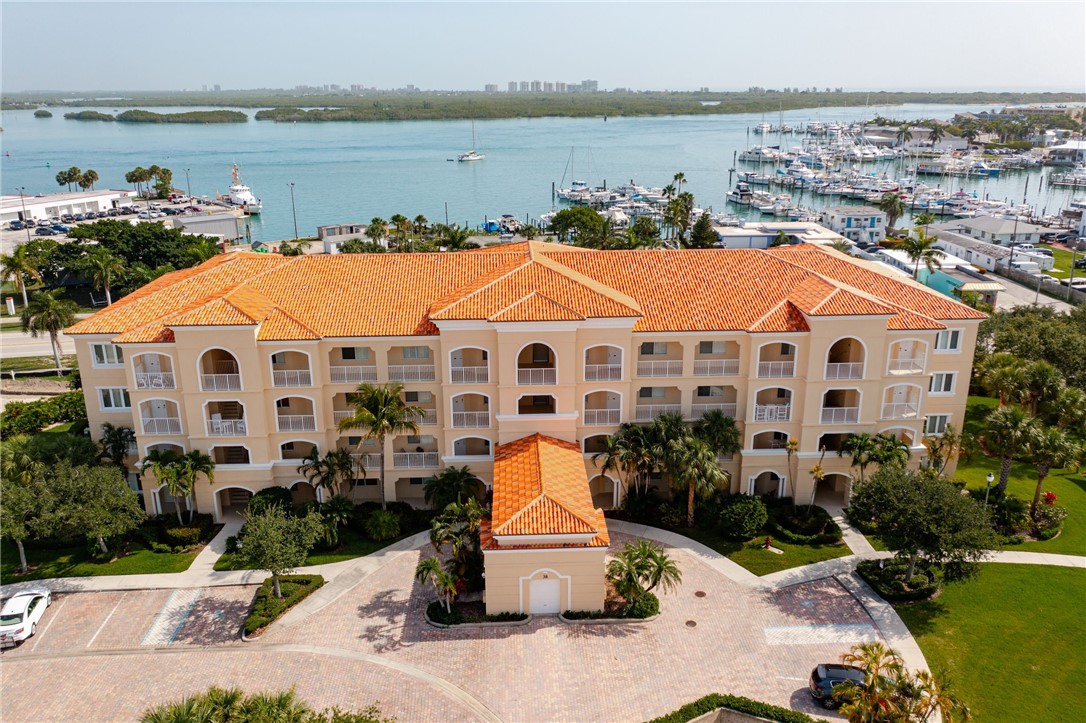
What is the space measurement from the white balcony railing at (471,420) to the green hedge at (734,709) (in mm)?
16401

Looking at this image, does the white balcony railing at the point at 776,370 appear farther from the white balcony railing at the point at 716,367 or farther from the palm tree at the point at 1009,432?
the palm tree at the point at 1009,432

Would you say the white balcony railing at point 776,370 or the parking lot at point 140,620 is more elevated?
the white balcony railing at point 776,370

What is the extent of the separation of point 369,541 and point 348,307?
36.6 ft

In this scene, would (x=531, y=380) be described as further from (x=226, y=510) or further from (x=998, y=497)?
(x=998, y=497)

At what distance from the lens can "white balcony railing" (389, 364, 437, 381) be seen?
38.4m

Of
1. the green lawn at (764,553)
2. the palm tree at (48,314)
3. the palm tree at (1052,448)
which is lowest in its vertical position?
the green lawn at (764,553)

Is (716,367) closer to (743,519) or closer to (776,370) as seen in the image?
(776,370)

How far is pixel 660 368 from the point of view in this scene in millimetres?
38594

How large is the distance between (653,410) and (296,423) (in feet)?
56.6

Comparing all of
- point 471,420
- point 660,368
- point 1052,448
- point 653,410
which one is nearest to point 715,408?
point 653,410

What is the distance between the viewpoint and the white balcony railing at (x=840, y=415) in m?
38.7

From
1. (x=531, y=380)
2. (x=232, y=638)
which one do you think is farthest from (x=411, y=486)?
(x=232, y=638)

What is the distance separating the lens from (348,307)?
38.8 m

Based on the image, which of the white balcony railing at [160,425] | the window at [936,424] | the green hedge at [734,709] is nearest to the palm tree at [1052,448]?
the window at [936,424]
